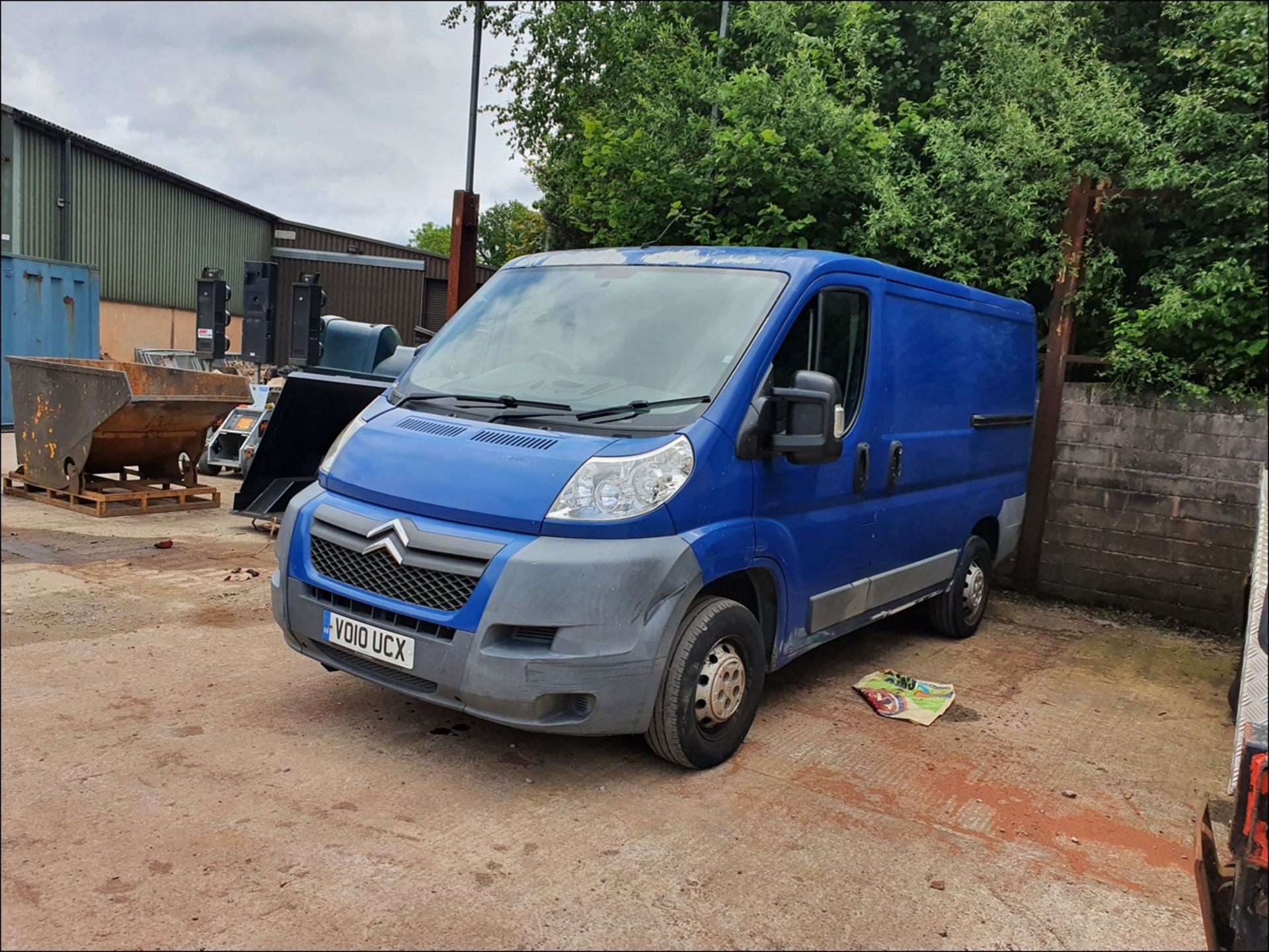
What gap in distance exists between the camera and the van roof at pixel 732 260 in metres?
4.52

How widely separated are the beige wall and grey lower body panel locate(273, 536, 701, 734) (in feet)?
71.5

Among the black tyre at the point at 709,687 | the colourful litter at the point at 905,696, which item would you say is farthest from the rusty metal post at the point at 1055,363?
the black tyre at the point at 709,687

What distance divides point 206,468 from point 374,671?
842 cm

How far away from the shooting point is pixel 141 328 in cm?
2459

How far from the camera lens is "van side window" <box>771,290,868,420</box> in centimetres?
434

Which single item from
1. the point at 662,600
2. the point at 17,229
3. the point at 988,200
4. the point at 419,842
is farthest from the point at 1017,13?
the point at 17,229

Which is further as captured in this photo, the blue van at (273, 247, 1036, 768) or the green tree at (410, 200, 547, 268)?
the green tree at (410, 200, 547, 268)

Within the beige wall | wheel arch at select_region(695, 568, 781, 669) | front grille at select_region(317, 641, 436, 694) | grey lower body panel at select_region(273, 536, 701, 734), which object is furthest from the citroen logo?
the beige wall

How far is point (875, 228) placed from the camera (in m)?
8.09

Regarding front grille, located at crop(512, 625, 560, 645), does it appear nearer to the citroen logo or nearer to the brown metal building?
the citroen logo

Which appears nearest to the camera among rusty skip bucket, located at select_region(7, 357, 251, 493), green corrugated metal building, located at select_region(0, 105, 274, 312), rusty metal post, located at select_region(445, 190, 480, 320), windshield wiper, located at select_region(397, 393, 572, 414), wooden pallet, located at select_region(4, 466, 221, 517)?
windshield wiper, located at select_region(397, 393, 572, 414)

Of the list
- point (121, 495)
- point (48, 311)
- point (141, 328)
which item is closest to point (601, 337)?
point (121, 495)

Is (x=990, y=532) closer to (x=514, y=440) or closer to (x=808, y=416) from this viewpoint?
(x=808, y=416)

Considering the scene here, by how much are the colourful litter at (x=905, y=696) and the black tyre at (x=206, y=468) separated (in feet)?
27.4
